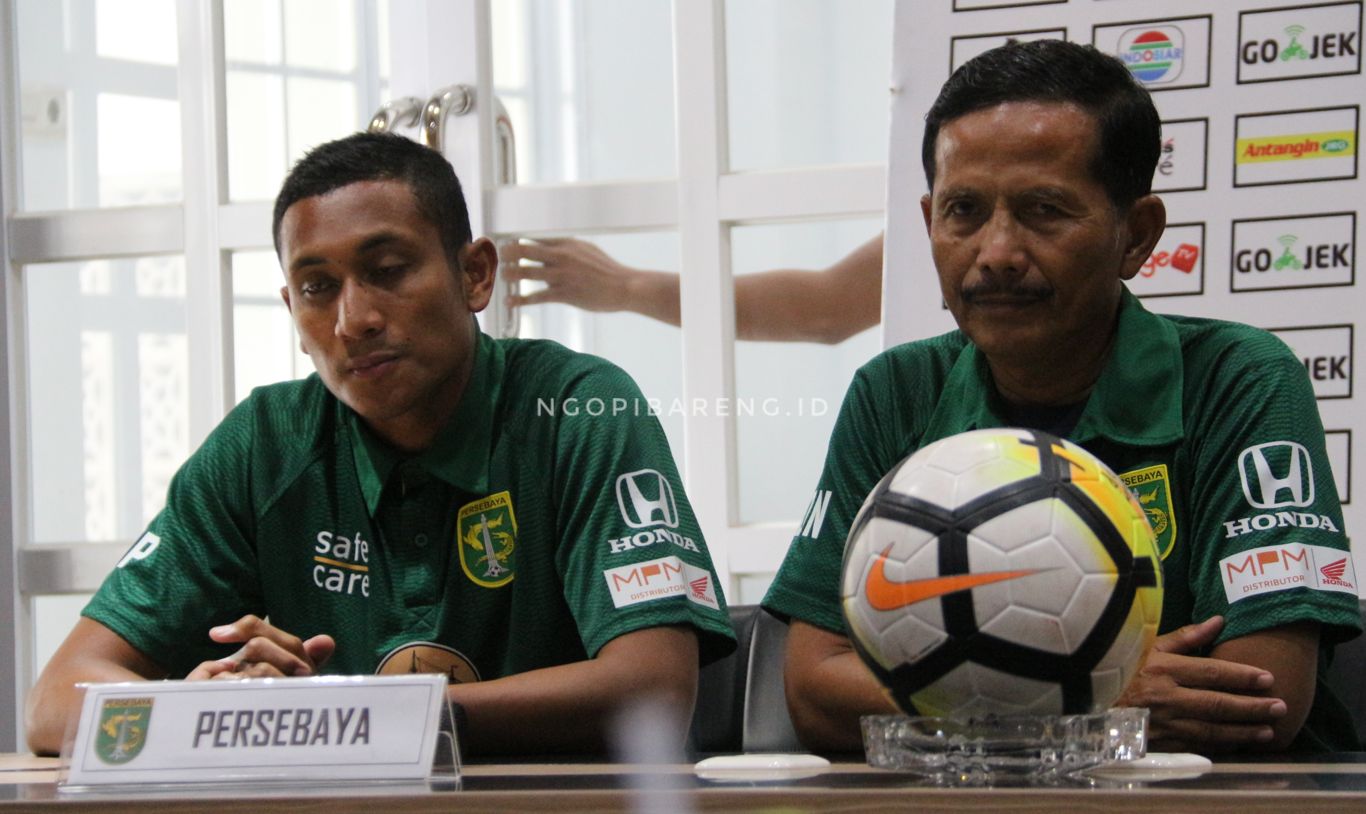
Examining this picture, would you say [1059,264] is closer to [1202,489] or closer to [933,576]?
[1202,489]

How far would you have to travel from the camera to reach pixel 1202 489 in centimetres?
164

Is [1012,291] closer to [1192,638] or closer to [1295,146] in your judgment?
[1192,638]

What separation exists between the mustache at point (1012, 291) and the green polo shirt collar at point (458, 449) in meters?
0.66

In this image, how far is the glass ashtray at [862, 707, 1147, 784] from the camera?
1058mm

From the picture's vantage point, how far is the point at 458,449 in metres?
1.95

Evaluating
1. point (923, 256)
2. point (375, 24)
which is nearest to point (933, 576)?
point (923, 256)

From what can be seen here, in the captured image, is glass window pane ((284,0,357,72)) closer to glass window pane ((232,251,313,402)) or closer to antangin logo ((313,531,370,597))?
glass window pane ((232,251,313,402))

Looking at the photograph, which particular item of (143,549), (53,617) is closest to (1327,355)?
(143,549)

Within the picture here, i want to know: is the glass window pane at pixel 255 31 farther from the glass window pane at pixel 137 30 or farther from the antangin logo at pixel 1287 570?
the antangin logo at pixel 1287 570

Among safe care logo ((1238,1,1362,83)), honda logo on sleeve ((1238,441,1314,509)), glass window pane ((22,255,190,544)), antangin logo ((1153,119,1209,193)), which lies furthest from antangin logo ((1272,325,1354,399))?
glass window pane ((22,255,190,544))

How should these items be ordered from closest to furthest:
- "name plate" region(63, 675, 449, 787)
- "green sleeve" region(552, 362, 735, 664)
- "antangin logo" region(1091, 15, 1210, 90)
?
1. "name plate" region(63, 675, 449, 787)
2. "green sleeve" region(552, 362, 735, 664)
3. "antangin logo" region(1091, 15, 1210, 90)

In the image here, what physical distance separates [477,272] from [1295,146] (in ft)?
4.43

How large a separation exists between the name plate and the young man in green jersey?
55cm

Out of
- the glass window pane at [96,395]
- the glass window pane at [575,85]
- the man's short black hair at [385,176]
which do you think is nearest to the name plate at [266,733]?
the man's short black hair at [385,176]
